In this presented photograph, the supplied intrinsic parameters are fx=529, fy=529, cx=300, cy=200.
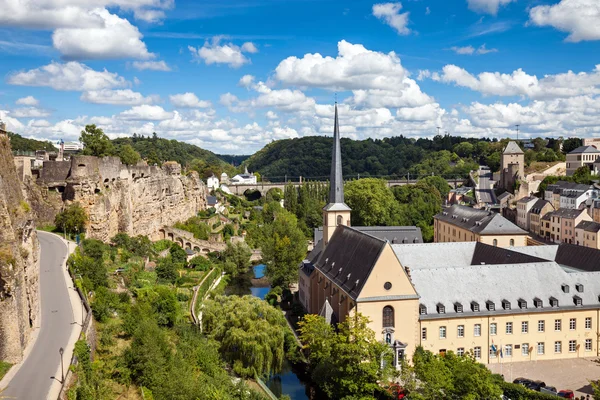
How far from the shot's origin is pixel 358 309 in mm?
35594

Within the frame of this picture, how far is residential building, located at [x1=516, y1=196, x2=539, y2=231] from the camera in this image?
8569 centimetres

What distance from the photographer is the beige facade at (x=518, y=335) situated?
37156 mm

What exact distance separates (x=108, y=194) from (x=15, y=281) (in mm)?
28695

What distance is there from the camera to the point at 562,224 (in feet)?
244

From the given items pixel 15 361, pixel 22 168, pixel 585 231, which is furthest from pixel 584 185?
pixel 15 361

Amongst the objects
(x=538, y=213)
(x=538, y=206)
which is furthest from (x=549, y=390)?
(x=538, y=206)

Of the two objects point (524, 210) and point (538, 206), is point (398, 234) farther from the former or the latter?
point (524, 210)

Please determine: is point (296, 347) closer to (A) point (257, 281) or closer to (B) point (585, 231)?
(A) point (257, 281)

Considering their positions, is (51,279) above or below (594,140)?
below

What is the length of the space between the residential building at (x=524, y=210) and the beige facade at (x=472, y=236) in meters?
18.3

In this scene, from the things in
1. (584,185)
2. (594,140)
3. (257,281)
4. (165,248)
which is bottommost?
(257,281)

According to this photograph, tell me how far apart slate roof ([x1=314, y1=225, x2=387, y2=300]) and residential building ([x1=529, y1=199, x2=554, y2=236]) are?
47.0 meters

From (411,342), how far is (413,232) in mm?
28294

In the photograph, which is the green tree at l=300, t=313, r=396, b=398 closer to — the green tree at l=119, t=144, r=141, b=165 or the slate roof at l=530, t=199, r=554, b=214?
the green tree at l=119, t=144, r=141, b=165
